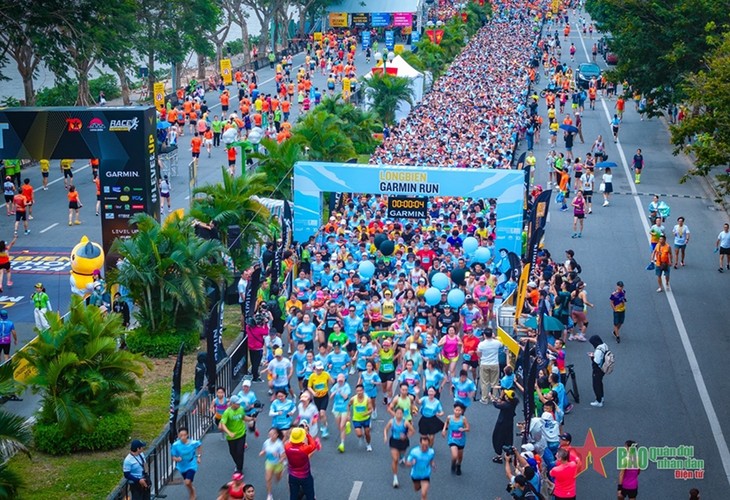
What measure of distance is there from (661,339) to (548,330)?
410cm

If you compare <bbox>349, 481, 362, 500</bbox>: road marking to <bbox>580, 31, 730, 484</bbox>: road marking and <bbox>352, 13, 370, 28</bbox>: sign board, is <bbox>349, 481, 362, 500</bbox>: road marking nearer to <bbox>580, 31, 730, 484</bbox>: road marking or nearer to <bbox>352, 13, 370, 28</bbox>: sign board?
<bbox>580, 31, 730, 484</bbox>: road marking

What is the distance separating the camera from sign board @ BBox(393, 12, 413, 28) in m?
91.5

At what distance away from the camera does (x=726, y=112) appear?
978 inches

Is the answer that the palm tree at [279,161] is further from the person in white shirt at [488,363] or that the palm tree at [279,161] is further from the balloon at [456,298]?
the person in white shirt at [488,363]

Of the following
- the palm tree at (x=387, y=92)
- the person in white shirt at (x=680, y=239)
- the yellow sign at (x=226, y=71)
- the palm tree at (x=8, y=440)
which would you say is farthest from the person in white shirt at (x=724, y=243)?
the yellow sign at (x=226, y=71)

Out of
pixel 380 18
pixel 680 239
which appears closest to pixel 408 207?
pixel 680 239

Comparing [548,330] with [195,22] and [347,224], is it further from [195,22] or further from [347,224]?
[195,22]

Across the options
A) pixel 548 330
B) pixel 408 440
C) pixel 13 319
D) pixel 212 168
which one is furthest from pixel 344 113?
pixel 408 440

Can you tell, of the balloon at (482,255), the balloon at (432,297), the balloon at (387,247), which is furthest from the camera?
the balloon at (387,247)

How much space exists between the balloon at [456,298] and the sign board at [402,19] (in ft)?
229

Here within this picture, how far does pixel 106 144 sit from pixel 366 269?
7379 mm

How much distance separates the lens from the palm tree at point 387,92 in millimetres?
50344

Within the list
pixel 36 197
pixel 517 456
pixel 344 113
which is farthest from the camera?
pixel 344 113

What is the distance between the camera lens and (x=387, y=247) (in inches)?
1091
